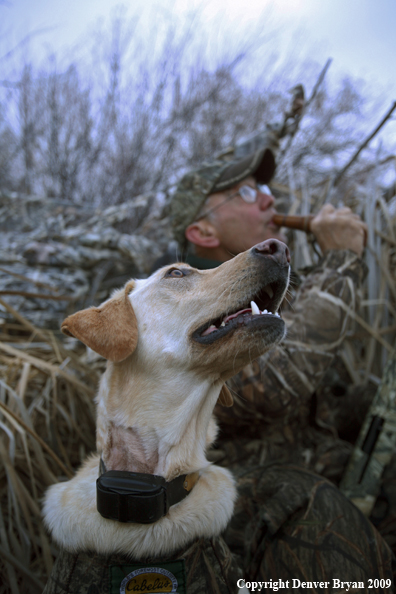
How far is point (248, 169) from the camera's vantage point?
321 centimetres

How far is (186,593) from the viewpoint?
4.52 ft

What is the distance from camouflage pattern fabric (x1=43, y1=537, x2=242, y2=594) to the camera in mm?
1364

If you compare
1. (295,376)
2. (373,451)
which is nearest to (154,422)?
(295,376)

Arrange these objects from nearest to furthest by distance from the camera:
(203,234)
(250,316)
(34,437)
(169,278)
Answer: (250,316)
(169,278)
(34,437)
(203,234)

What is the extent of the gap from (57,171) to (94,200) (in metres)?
0.80

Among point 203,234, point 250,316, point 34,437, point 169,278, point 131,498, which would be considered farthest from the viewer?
point 203,234

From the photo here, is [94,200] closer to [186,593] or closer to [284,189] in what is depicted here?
[284,189]

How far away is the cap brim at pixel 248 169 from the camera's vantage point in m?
3.21

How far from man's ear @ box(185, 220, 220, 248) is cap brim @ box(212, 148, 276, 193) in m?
0.34

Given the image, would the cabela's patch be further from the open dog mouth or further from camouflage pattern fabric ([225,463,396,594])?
the open dog mouth

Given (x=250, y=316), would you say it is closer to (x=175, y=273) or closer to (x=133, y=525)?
(x=175, y=273)

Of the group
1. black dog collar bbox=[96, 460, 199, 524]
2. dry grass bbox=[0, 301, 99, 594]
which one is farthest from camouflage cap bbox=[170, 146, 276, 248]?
black dog collar bbox=[96, 460, 199, 524]

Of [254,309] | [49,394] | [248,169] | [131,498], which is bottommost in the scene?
[49,394]

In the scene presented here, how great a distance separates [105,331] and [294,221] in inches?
82.0
